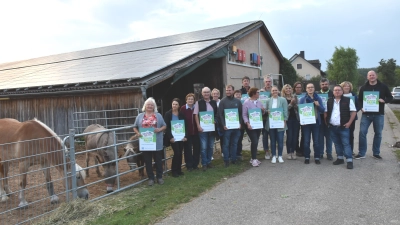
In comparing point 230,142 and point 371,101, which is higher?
point 371,101

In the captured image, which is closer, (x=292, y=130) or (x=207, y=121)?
(x=207, y=121)

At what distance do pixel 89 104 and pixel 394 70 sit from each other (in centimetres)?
7237

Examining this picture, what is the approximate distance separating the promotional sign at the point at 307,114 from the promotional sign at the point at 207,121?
6.31 feet

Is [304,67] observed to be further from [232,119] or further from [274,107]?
[232,119]

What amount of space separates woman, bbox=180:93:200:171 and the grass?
0.31 metres

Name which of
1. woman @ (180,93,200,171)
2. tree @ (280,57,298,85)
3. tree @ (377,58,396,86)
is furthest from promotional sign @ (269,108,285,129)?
tree @ (377,58,396,86)

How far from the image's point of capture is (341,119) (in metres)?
6.44

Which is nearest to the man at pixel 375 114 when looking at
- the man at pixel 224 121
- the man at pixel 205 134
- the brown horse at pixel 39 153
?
the man at pixel 224 121

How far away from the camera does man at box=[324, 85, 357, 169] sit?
6.40 metres

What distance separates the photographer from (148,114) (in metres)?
5.88

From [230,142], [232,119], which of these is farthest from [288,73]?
[232,119]

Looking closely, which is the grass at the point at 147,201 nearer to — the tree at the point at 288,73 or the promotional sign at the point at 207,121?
the promotional sign at the point at 207,121

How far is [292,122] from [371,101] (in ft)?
5.70

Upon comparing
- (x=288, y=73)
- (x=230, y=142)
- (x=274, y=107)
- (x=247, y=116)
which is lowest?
(x=230, y=142)
